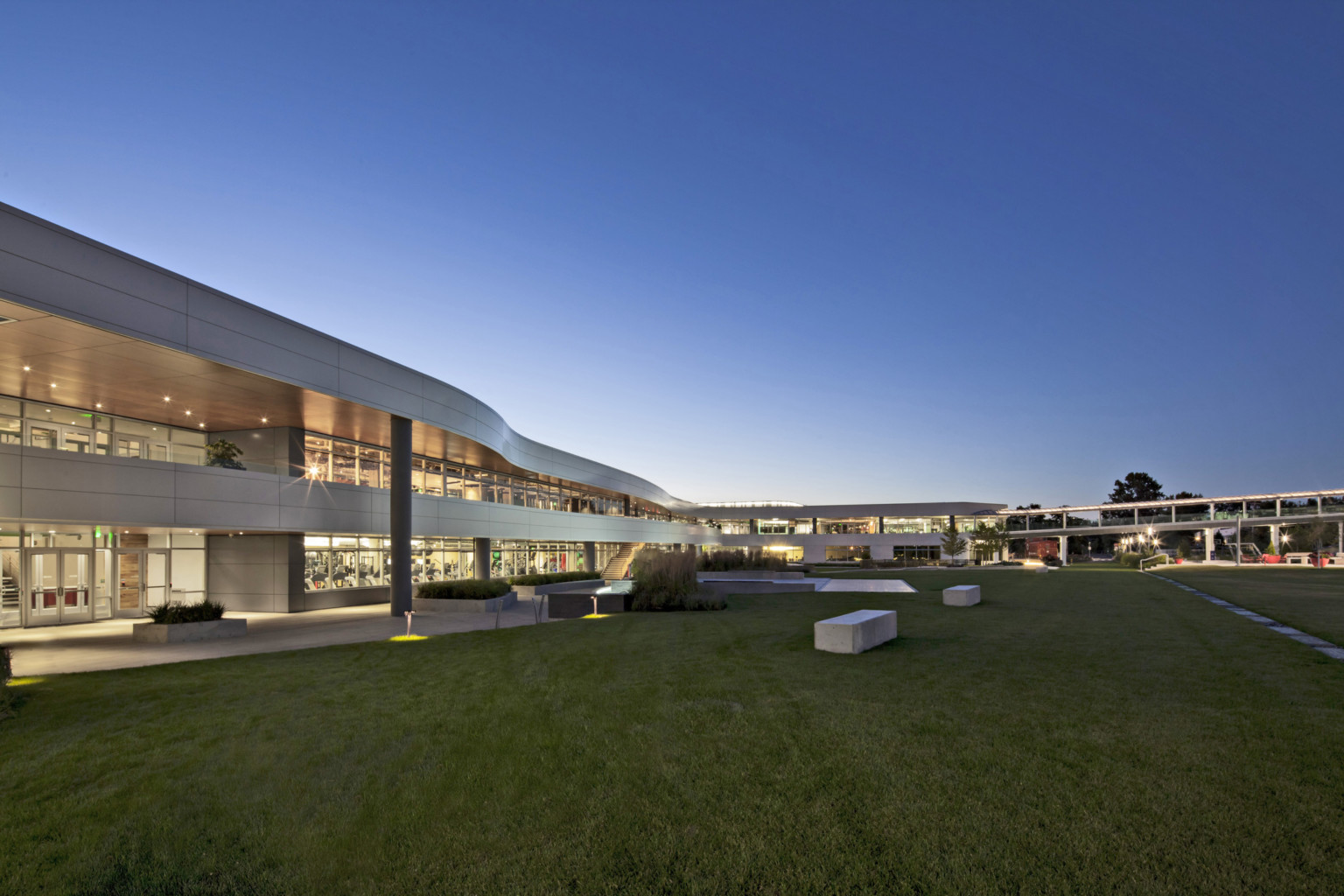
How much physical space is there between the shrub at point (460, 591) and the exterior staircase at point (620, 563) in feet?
91.3

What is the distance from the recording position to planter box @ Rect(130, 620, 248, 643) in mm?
17250

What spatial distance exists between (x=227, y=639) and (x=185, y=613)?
3.95ft

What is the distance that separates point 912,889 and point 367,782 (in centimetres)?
492

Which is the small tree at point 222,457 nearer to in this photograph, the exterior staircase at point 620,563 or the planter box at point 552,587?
the planter box at point 552,587

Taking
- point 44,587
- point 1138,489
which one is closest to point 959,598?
point 44,587

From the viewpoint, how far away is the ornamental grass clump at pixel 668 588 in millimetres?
23500

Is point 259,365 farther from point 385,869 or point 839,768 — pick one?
point 839,768

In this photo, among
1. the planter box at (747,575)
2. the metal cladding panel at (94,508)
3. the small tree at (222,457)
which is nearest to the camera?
the metal cladding panel at (94,508)

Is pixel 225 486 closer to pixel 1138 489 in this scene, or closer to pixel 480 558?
pixel 480 558

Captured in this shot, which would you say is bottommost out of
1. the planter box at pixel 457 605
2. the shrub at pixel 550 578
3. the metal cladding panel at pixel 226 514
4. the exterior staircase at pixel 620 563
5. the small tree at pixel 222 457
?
the exterior staircase at pixel 620 563

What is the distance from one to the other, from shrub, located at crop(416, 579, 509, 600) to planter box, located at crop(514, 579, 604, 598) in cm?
498

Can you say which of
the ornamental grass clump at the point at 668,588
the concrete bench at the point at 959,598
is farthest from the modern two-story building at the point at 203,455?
the concrete bench at the point at 959,598

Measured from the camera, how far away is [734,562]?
3675 centimetres

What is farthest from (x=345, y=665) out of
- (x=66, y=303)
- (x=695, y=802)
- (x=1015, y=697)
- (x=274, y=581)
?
(x=274, y=581)
